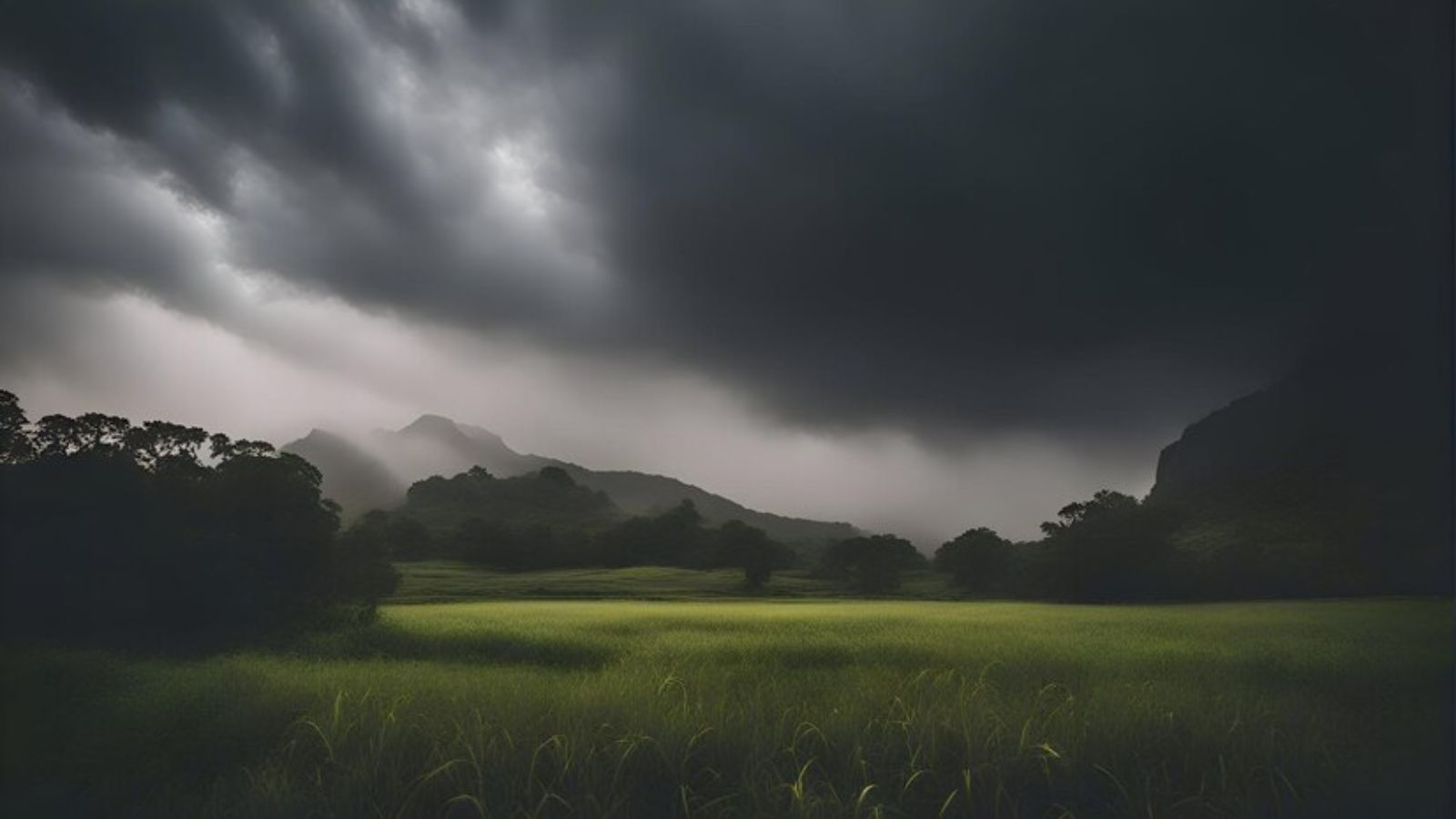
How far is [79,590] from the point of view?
5410mm

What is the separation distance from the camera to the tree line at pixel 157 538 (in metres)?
5.31

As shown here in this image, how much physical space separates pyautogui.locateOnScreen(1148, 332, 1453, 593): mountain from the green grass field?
1.44 metres

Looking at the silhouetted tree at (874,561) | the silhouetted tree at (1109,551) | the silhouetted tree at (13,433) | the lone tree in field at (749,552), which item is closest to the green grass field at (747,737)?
the silhouetted tree at (13,433)

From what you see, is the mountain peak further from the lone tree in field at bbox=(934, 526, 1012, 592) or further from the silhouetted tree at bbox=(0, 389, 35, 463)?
the lone tree in field at bbox=(934, 526, 1012, 592)

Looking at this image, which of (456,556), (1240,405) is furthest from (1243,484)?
(456,556)

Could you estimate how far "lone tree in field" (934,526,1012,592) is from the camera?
2462cm

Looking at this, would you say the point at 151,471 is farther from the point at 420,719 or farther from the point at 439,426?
the point at 420,719

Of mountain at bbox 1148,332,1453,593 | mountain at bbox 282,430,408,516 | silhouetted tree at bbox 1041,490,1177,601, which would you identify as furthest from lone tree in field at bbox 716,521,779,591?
mountain at bbox 1148,332,1453,593

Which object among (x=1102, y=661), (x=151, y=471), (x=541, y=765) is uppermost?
(x=151, y=471)

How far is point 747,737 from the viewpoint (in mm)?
3680

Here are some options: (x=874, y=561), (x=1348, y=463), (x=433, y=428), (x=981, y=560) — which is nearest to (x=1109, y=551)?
(x=981, y=560)

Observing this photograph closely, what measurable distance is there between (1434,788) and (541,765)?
207 inches

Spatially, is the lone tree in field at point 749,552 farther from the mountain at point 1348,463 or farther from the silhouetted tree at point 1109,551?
the mountain at point 1348,463

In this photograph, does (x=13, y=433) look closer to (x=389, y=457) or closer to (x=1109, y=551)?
(x=389, y=457)
